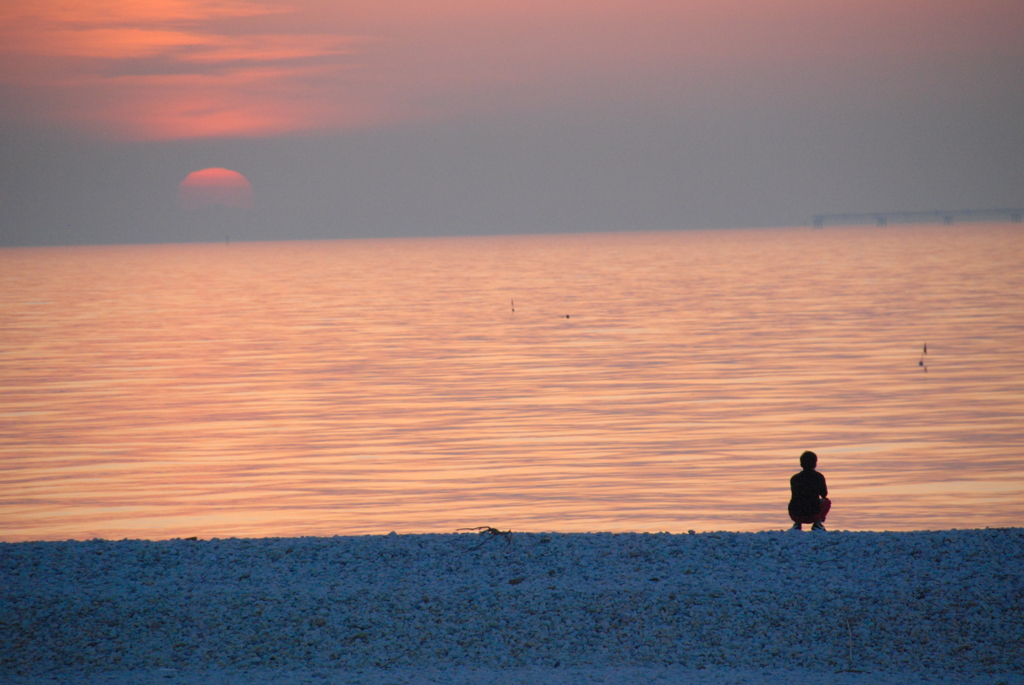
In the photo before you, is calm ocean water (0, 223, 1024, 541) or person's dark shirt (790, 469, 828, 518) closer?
person's dark shirt (790, 469, 828, 518)

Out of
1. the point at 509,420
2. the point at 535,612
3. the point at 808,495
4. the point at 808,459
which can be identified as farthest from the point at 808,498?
the point at 509,420

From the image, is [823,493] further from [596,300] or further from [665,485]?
[596,300]

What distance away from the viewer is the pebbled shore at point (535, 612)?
29.4 feet

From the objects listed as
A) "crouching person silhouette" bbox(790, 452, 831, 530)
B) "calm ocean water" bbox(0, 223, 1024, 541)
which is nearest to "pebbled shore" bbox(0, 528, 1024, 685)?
"crouching person silhouette" bbox(790, 452, 831, 530)

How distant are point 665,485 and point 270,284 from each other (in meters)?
92.6

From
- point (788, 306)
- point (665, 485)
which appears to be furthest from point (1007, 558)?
point (788, 306)

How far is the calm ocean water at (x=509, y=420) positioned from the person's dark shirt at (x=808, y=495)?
3.38 metres

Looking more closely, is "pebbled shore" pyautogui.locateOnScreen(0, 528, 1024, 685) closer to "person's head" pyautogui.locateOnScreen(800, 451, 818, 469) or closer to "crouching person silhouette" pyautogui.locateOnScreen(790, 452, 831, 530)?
"crouching person silhouette" pyautogui.locateOnScreen(790, 452, 831, 530)

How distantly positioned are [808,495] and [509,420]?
1397 centimetres

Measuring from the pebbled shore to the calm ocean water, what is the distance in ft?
18.1

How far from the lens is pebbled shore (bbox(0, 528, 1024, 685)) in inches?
353

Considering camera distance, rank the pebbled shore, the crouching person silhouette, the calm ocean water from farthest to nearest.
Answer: the calm ocean water, the crouching person silhouette, the pebbled shore

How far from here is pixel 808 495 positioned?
42.5 ft

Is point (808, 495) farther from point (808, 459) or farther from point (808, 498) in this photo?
point (808, 459)
